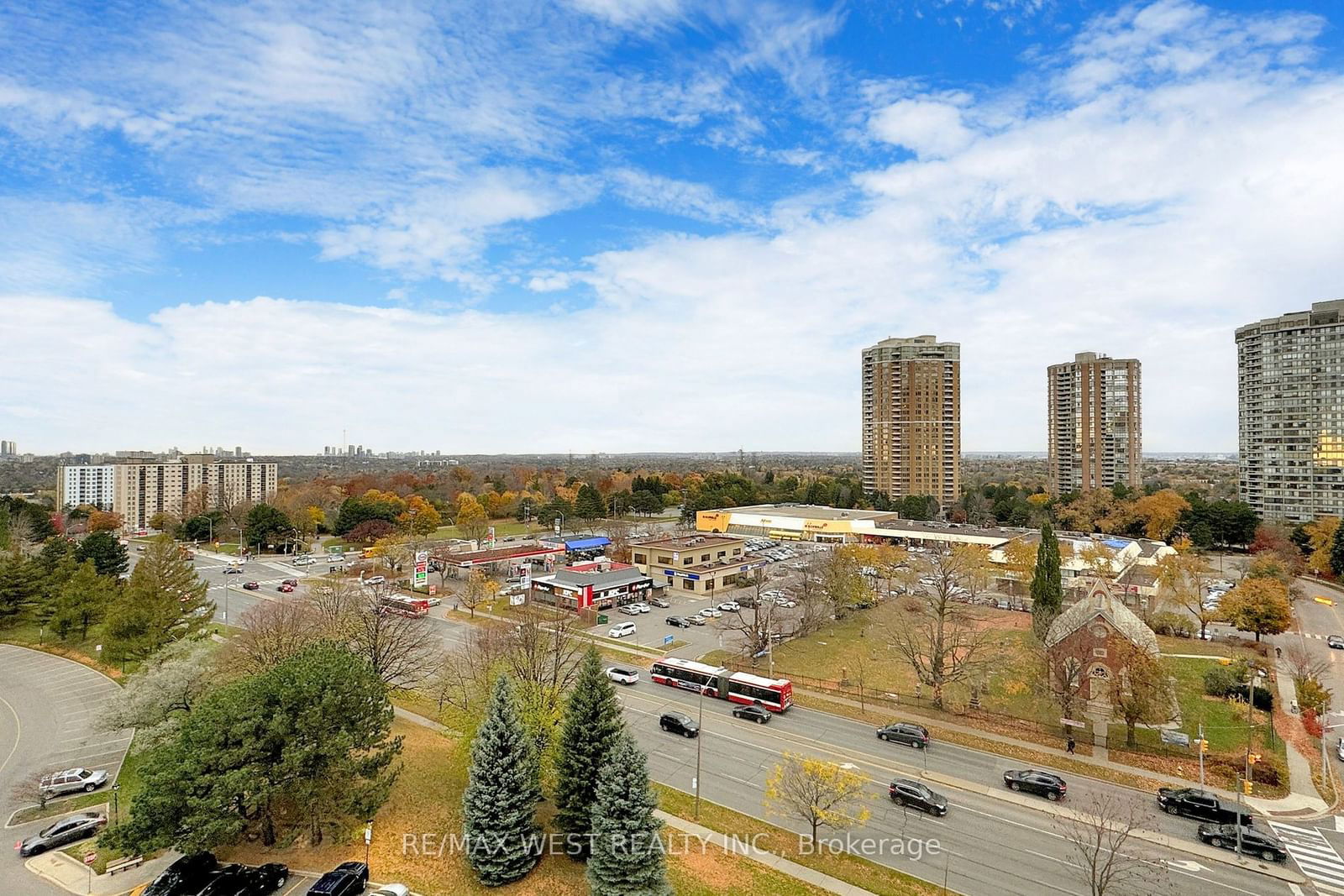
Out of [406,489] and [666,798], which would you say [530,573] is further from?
[406,489]

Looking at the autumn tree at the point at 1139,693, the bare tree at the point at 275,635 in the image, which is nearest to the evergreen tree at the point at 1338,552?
the autumn tree at the point at 1139,693

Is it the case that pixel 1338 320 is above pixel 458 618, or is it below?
above

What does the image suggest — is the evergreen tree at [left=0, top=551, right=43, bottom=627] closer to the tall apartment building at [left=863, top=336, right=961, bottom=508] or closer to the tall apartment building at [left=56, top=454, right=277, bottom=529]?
the tall apartment building at [left=56, top=454, right=277, bottom=529]

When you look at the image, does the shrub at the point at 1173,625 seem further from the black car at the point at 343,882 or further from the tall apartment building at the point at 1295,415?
the tall apartment building at the point at 1295,415

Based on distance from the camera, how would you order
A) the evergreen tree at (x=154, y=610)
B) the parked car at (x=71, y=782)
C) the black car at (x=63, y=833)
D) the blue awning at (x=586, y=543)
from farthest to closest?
the blue awning at (x=586, y=543)
the evergreen tree at (x=154, y=610)
the parked car at (x=71, y=782)
the black car at (x=63, y=833)

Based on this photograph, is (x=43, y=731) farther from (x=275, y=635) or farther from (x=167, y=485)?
(x=167, y=485)

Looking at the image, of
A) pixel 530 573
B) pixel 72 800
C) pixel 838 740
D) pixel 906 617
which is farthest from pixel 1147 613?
pixel 72 800
